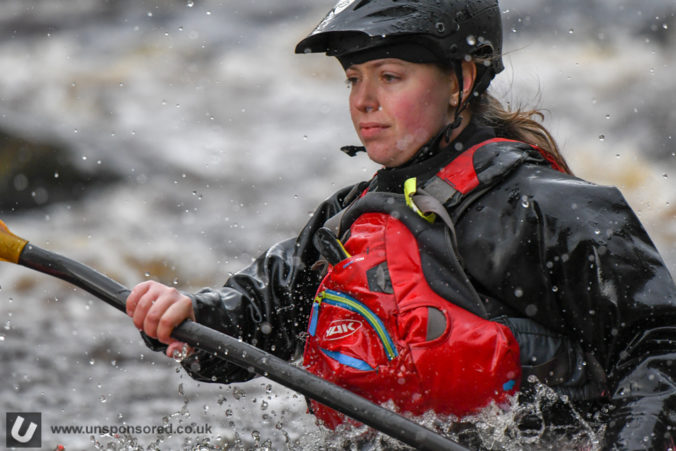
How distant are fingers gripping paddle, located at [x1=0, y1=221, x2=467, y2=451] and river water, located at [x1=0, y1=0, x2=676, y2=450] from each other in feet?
11.5

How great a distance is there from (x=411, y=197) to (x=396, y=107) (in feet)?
1.01

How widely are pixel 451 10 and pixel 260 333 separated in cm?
127

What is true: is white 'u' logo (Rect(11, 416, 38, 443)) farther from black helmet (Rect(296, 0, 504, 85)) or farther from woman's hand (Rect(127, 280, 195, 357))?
black helmet (Rect(296, 0, 504, 85))

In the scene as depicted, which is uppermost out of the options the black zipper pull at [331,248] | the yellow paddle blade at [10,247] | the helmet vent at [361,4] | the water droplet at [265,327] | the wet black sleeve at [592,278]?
the helmet vent at [361,4]

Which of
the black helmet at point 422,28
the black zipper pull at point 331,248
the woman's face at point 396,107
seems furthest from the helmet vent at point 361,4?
the black zipper pull at point 331,248

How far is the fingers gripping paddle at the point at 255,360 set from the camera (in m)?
1.92

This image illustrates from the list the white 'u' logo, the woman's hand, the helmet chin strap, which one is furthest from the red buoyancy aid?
the white 'u' logo

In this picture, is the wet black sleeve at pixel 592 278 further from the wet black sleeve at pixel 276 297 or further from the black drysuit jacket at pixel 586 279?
the wet black sleeve at pixel 276 297

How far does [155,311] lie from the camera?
2.24 metres

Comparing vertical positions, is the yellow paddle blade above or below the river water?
below

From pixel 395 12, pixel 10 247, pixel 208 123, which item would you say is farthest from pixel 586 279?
pixel 208 123

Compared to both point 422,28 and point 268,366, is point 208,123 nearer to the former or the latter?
point 422,28

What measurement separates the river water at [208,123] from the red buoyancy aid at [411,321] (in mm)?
3663

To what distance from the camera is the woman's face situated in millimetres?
2469
